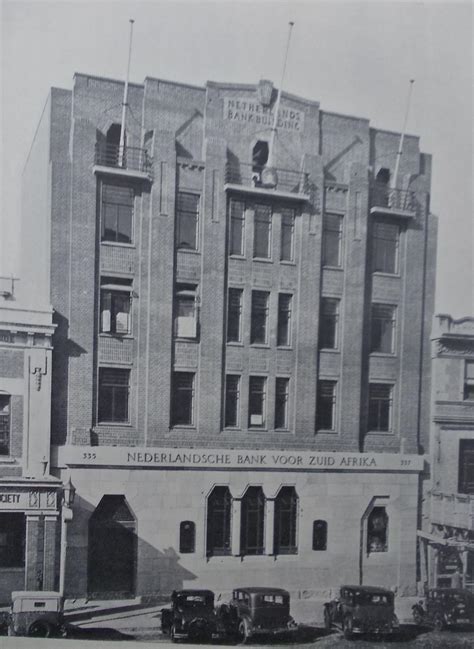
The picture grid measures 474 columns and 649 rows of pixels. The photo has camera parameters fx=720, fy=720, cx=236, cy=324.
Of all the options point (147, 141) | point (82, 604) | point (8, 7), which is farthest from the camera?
point (147, 141)

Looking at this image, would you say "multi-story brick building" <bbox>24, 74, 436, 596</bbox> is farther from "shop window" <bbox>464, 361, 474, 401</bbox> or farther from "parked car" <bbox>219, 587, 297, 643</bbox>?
"parked car" <bbox>219, 587, 297, 643</bbox>

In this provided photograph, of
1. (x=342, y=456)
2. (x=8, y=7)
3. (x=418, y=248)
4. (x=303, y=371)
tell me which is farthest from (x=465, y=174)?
(x=8, y=7)

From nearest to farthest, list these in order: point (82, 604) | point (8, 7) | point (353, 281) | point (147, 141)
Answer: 1. point (8, 7)
2. point (82, 604)
3. point (147, 141)
4. point (353, 281)

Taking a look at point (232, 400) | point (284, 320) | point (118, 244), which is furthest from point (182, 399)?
point (118, 244)

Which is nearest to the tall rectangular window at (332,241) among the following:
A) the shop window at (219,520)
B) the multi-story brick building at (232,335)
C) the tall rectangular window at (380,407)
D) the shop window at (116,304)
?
the multi-story brick building at (232,335)

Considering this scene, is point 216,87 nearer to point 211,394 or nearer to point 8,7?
point 8,7

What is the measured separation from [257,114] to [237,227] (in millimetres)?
2385

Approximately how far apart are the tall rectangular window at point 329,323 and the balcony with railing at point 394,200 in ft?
7.37

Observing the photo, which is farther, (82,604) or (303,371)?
(303,371)

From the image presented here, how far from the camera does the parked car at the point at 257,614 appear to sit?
43.6 feet

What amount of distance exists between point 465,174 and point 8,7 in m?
9.24

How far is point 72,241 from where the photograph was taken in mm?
14570

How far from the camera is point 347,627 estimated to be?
45.3 ft

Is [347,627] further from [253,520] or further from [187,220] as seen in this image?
[187,220]
